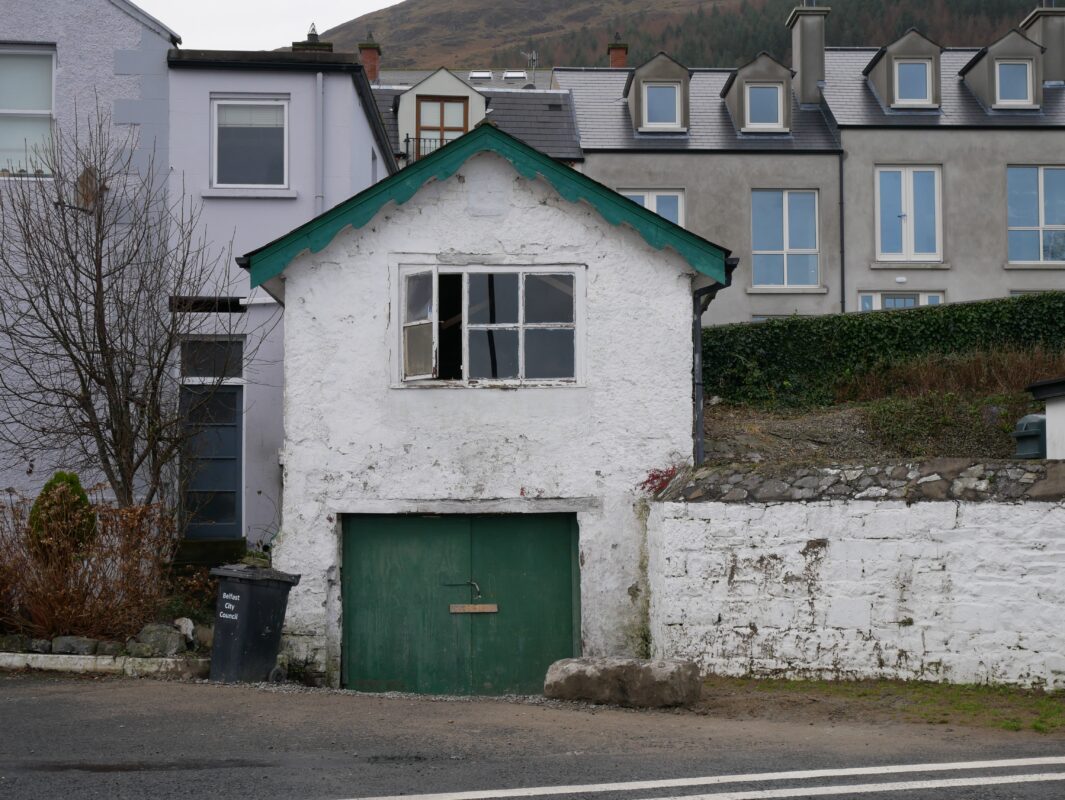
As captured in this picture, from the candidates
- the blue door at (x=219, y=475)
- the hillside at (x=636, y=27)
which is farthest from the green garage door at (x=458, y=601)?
the hillside at (x=636, y=27)

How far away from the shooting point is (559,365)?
46.7 feet

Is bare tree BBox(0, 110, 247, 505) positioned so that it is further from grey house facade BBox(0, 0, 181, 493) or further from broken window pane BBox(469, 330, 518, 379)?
broken window pane BBox(469, 330, 518, 379)

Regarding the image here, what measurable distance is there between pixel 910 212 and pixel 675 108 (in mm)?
6281

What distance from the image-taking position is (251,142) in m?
17.5

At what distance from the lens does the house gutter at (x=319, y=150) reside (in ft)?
56.7

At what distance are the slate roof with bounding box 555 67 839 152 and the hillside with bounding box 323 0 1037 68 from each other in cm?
3924

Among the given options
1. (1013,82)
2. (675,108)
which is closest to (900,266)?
(1013,82)

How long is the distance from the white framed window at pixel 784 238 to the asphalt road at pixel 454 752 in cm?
2224

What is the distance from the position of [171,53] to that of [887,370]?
549 inches

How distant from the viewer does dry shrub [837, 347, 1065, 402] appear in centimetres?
2314

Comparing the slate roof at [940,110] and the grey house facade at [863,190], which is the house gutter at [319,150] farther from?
the slate roof at [940,110]

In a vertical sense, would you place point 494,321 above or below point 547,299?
below

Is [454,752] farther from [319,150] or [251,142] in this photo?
[251,142]

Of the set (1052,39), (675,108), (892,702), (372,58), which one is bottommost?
(892,702)
